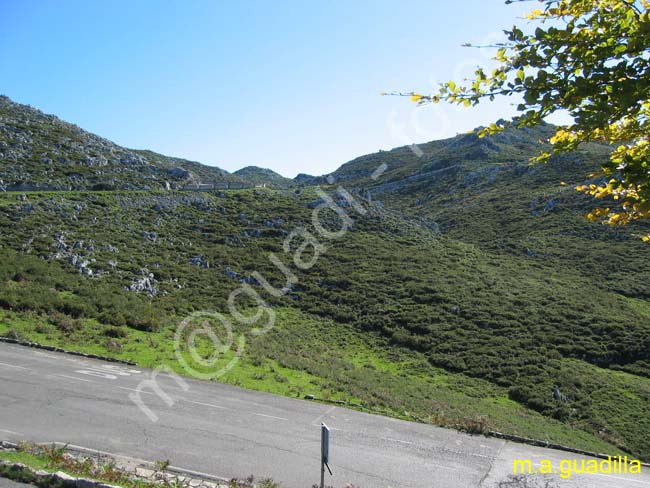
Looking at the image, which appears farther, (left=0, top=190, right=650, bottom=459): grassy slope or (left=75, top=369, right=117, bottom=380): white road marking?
(left=0, top=190, right=650, bottom=459): grassy slope

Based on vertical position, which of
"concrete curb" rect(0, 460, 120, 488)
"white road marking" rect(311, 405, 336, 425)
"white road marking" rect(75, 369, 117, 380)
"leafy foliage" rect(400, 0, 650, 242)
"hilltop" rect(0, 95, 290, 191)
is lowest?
"white road marking" rect(75, 369, 117, 380)

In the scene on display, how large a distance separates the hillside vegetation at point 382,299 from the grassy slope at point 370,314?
13 centimetres

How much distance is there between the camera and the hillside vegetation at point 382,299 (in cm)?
1822

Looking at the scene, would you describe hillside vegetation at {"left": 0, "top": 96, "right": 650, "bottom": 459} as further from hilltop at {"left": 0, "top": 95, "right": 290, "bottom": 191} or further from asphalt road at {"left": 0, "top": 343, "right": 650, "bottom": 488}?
hilltop at {"left": 0, "top": 95, "right": 290, "bottom": 191}

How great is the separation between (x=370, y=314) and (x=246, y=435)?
19.4m

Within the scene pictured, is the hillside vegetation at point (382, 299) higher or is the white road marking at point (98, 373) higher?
the hillside vegetation at point (382, 299)

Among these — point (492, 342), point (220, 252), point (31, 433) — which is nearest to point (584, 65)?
point (31, 433)

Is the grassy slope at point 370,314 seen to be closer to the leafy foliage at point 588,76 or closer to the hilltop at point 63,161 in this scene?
the hilltop at point 63,161

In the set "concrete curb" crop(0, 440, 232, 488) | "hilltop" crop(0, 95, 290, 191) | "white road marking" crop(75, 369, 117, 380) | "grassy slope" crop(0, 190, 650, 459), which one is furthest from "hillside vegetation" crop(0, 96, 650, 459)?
"concrete curb" crop(0, 440, 232, 488)

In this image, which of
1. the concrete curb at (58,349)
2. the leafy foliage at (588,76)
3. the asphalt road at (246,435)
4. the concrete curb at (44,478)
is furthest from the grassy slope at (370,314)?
the leafy foliage at (588,76)

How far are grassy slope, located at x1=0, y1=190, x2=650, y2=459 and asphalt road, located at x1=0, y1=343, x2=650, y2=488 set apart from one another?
80.8 inches

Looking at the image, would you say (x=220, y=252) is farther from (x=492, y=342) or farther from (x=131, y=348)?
(x=492, y=342)

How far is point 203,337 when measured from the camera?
72.7ft

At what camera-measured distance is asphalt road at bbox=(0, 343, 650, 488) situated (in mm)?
9531
